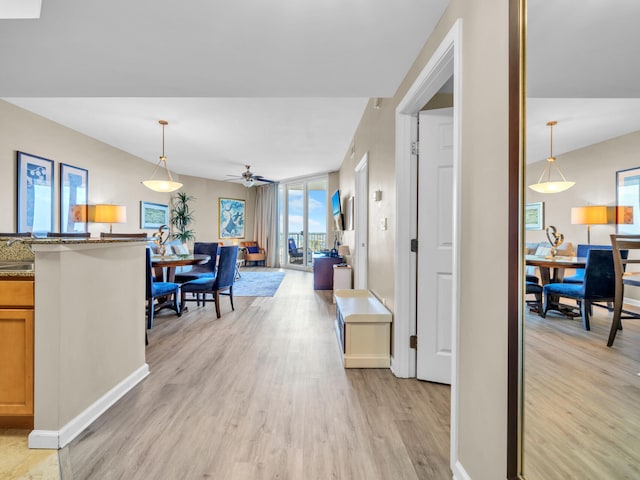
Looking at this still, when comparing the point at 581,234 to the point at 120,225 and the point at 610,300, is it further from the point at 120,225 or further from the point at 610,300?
the point at 120,225

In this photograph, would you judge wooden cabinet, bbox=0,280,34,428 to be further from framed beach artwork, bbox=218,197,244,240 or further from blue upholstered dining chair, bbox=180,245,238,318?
framed beach artwork, bbox=218,197,244,240

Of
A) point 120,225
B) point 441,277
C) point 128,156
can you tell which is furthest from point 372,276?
point 128,156

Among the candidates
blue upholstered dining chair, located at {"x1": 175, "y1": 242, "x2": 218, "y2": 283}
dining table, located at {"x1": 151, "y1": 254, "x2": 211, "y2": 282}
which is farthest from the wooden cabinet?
blue upholstered dining chair, located at {"x1": 175, "y1": 242, "x2": 218, "y2": 283}

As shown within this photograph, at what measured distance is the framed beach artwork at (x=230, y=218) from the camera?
32.7 feet

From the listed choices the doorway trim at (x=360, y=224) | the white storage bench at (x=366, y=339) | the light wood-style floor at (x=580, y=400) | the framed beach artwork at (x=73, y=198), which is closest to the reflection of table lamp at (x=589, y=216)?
the light wood-style floor at (x=580, y=400)

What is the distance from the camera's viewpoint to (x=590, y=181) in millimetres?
822

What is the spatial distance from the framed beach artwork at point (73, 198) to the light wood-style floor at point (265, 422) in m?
3.04

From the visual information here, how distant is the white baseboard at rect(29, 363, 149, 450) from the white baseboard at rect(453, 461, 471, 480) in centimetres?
199

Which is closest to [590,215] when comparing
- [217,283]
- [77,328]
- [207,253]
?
[77,328]

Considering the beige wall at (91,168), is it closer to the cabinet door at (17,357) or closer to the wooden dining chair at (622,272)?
the cabinet door at (17,357)

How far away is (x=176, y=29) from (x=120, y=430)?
7.55 feet

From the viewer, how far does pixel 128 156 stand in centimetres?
658

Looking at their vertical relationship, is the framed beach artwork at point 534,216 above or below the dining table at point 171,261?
above

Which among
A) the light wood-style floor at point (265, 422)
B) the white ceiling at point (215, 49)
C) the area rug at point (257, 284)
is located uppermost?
the white ceiling at point (215, 49)
